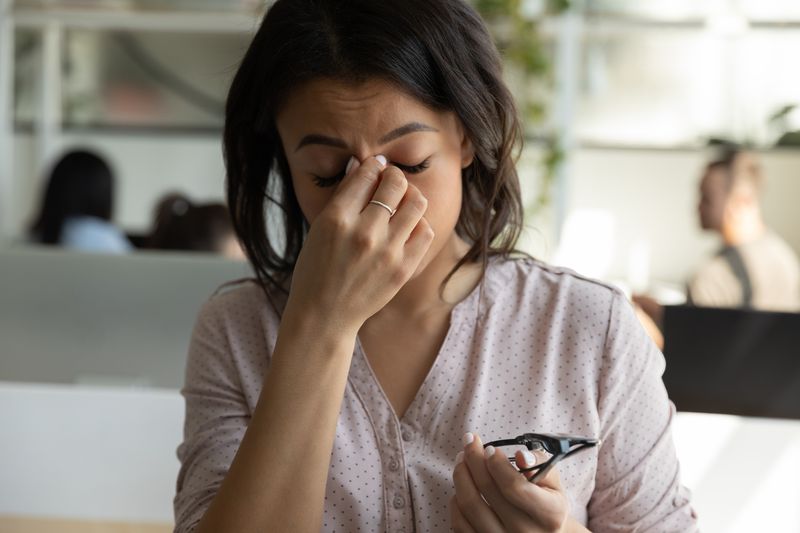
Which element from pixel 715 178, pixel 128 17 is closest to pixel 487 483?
pixel 715 178

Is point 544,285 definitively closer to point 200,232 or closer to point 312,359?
point 312,359

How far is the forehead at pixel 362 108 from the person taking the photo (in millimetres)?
1154

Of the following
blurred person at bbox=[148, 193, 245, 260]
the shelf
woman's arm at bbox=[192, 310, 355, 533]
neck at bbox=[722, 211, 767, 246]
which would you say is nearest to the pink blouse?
woman's arm at bbox=[192, 310, 355, 533]

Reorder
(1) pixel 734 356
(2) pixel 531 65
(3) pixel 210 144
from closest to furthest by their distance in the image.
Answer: (1) pixel 734 356 < (2) pixel 531 65 < (3) pixel 210 144

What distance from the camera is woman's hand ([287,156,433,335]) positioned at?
3.60 ft

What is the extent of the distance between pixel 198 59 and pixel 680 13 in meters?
2.79

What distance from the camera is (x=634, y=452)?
3.99ft

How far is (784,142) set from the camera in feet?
17.6

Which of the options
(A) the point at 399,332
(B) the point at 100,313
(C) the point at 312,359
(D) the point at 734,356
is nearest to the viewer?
(C) the point at 312,359

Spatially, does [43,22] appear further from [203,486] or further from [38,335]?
[203,486]

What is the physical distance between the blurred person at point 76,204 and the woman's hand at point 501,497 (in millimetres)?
3341

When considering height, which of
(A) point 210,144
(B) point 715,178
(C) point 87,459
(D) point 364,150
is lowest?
(C) point 87,459

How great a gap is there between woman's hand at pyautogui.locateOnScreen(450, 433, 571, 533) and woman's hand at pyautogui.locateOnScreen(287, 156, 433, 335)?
0.62 ft

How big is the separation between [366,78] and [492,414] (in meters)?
0.42
